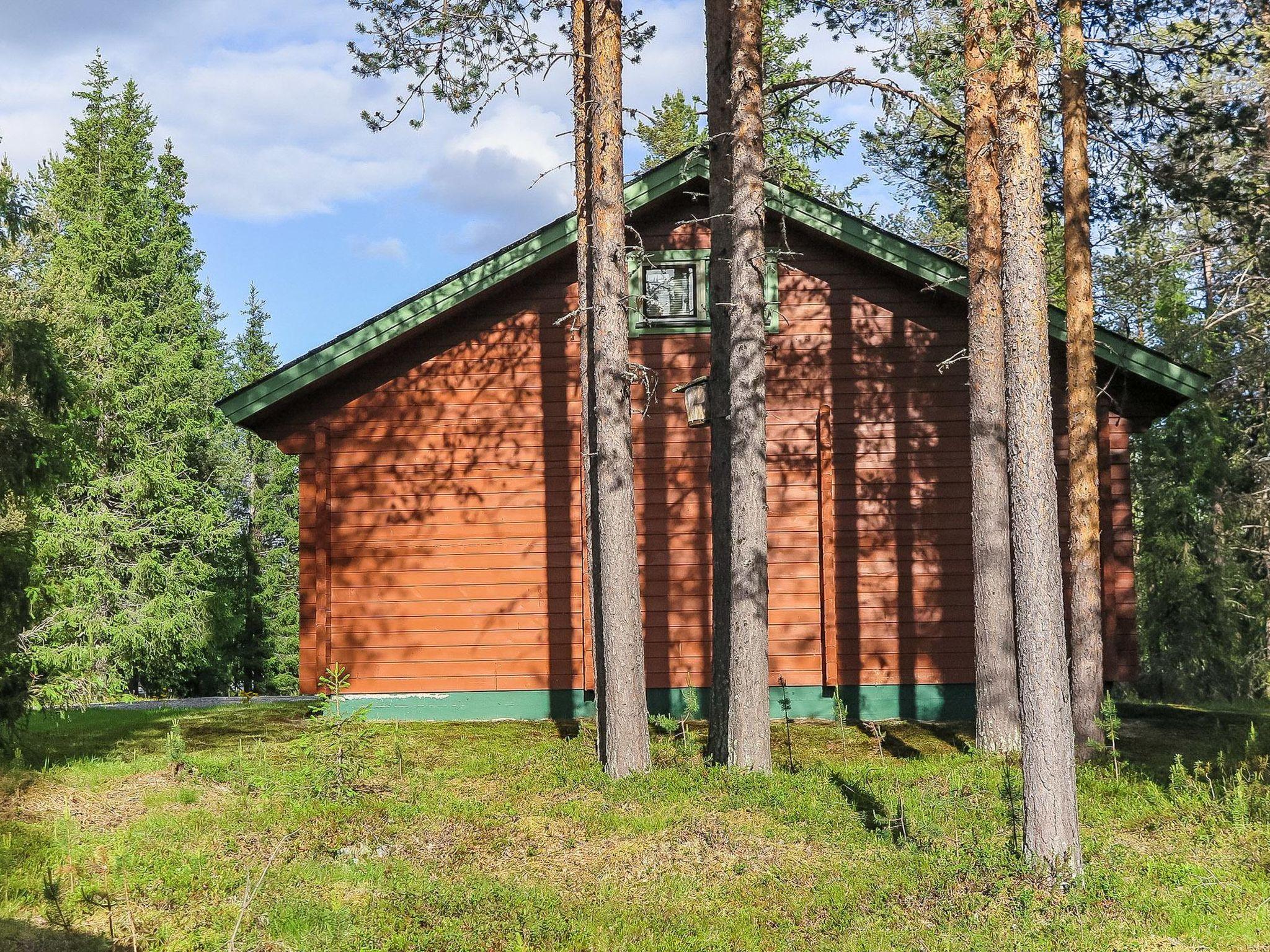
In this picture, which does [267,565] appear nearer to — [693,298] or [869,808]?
[693,298]

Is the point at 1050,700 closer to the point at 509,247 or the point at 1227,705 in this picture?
the point at 509,247

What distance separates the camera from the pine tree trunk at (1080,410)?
11812 millimetres

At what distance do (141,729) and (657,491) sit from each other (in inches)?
302

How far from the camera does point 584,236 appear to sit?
12883 mm

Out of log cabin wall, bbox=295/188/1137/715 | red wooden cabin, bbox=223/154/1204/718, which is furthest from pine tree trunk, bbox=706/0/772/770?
log cabin wall, bbox=295/188/1137/715

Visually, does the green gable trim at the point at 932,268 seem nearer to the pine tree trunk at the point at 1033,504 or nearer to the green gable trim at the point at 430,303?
the green gable trim at the point at 430,303

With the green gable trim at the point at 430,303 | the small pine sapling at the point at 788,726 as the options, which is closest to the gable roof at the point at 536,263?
the green gable trim at the point at 430,303

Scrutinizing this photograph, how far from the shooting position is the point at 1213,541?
28125mm

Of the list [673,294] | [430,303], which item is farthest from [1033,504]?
[430,303]

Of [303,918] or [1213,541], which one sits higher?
[1213,541]

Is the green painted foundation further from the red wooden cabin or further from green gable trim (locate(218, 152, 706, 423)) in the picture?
green gable trim (locate(218, 152, 706, 423))

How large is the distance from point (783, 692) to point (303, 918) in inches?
307

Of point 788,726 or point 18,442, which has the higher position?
point 18,442

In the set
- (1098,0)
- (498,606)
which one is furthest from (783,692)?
(1098,0)
